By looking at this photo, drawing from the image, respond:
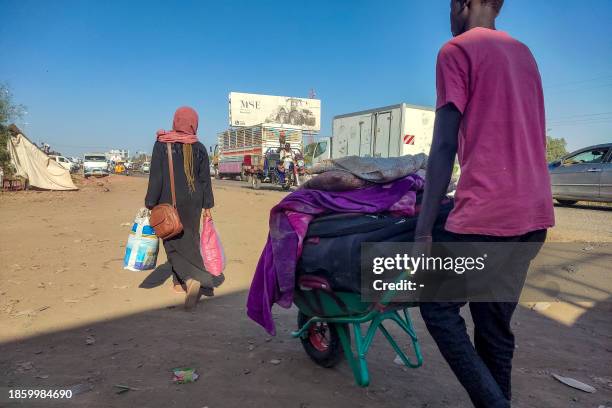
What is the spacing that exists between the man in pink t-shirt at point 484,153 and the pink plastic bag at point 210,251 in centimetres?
286

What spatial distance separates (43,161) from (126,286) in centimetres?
1537

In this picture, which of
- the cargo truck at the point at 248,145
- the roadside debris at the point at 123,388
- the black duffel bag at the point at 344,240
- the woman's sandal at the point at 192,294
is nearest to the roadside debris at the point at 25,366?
the roadside debris at the point at 123,388

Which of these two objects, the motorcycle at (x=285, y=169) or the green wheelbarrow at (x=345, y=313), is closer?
the green wheelbarrow at (x=345, y=313)

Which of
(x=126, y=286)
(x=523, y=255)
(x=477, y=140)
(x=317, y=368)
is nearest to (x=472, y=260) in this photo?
(x=523, y=255)

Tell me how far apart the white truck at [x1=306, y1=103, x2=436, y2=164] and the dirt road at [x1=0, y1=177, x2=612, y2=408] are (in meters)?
10.1

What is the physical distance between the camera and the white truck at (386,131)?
49.2 ft

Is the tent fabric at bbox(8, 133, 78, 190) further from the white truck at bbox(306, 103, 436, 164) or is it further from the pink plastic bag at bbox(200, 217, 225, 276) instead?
the pink plastic bag at bbox(200, 217, 225, 276)

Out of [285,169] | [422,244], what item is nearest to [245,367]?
[422,244]

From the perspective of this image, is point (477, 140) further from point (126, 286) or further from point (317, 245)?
point (126, 286)

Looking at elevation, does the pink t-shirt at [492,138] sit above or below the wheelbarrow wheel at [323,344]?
above

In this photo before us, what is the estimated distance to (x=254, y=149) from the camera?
939 inches

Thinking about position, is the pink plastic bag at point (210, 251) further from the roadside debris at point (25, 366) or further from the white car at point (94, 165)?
the white car at point (94, 165)

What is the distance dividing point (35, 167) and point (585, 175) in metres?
→ 18.9

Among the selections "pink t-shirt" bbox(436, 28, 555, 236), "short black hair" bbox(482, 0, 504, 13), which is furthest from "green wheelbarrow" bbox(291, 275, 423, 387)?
"short black hair" bbox(482, 0, 504, 13)
